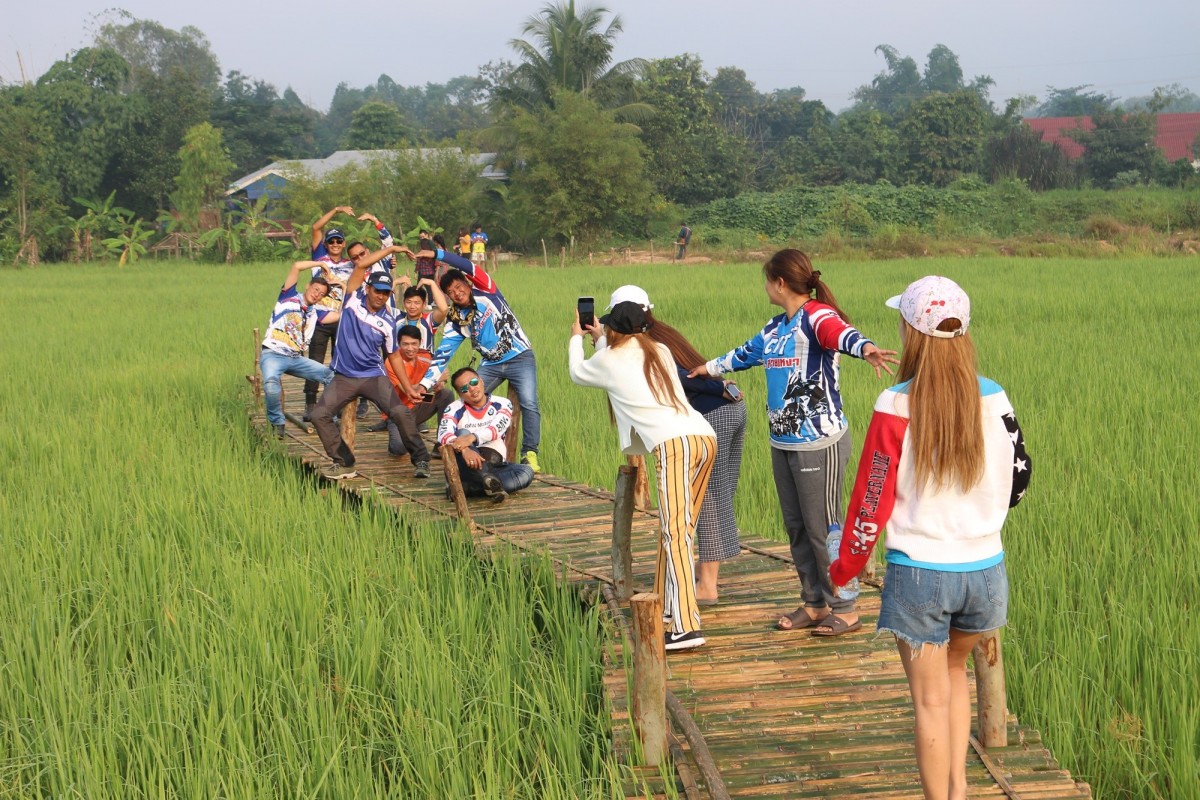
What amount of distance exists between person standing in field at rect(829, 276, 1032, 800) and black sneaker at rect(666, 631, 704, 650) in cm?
122

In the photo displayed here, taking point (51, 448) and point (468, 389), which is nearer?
point (468, 389)

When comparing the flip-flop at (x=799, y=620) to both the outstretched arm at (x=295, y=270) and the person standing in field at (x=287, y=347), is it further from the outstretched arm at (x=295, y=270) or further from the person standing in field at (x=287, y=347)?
the outstretched arm at (x=295, y=270)

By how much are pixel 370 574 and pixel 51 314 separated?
49.1ft

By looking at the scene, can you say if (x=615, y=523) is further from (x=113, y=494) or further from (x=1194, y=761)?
(x=113, y=494)

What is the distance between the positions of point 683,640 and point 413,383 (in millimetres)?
4052

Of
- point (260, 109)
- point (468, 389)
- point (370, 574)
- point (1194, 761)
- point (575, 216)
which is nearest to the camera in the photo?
point (1194, 761)

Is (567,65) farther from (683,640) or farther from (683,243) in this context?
(683,640)

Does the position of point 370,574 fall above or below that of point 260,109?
below

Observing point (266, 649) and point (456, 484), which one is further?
point (456, 484)

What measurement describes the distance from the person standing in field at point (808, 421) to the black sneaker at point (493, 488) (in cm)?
238

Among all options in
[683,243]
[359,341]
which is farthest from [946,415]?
[683,243]

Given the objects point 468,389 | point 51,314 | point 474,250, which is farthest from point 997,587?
point 474,250

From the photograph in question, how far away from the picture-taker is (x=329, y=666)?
4289mm

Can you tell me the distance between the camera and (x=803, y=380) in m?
4.04
